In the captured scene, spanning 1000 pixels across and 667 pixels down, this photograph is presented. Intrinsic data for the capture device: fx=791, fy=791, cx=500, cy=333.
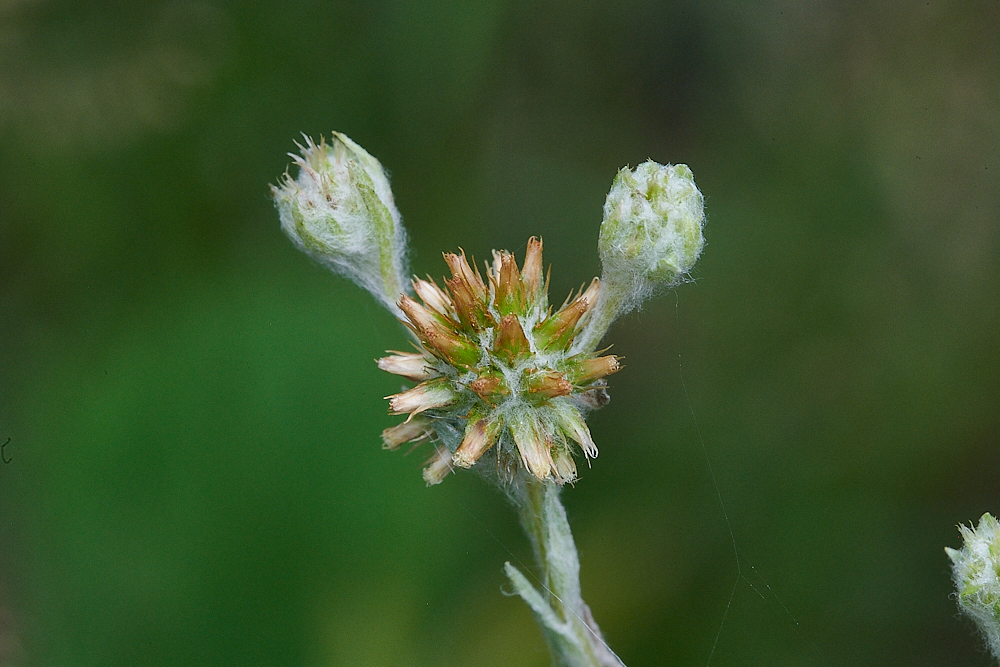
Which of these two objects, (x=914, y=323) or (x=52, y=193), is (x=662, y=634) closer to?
(x=914, y=323)

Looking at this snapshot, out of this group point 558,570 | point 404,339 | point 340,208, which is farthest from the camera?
point 404,339

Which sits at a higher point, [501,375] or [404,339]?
[404,339]

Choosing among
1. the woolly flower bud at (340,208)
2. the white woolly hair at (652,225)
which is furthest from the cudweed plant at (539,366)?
the woolly flower bud at (340,208)

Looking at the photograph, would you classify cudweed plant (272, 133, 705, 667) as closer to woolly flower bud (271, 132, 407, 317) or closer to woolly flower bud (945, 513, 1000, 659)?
woolly flower bud (271, 132, 407, 317)

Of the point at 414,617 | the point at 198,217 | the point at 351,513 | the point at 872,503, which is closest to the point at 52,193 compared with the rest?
the point at 198,217

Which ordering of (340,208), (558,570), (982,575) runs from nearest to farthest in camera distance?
1. (982,575)
2. (558,570)
3. (340,208)

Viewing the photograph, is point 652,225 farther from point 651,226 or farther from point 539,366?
point 539,366

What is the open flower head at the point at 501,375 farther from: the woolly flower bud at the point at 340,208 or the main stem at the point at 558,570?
the woolly flower bud at the point at 340,208

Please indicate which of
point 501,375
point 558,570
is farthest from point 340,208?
point 558,570
